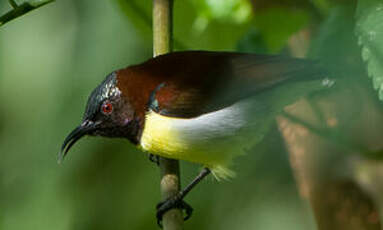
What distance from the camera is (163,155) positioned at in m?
2.82

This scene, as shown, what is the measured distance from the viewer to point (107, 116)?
3.07 metres

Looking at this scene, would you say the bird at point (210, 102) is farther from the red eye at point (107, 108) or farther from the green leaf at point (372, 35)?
the green leaf at point (372, 35)

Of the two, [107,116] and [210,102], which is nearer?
[210,102]

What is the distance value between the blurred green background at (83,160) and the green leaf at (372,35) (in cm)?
129

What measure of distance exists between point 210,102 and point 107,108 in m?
0.44

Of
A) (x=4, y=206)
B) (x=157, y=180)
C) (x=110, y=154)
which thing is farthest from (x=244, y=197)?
(x=4, y=206)

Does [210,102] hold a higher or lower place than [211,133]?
higher

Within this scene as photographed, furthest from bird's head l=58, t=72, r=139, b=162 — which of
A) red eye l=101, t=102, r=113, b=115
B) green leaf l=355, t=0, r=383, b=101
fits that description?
green leaf l=355, t=0, r=383, b=101

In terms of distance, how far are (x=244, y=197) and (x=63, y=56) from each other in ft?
4.72

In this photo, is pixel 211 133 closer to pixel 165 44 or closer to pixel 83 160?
pixel 165 44

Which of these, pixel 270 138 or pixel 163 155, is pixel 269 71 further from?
pixel 270 138

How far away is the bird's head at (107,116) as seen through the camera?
3.05 metres

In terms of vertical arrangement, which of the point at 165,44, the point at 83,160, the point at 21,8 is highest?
the point at 21,8

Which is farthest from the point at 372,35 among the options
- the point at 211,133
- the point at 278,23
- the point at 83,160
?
the point at 83,160
